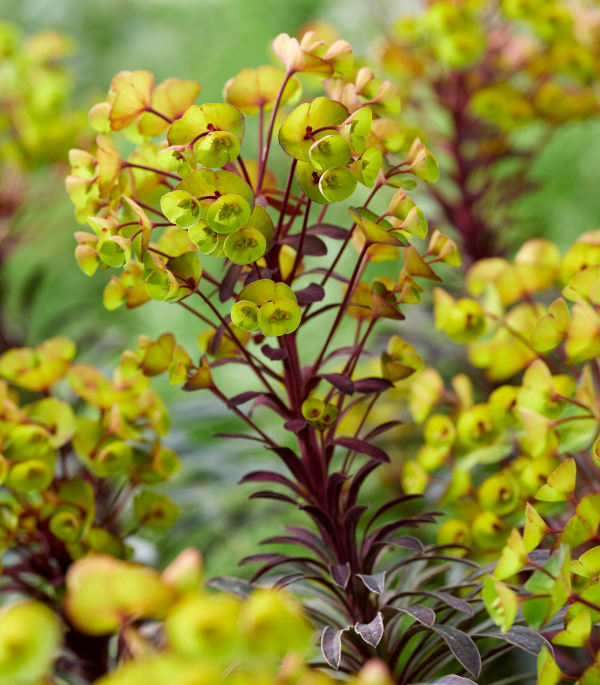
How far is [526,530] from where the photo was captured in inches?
19.1

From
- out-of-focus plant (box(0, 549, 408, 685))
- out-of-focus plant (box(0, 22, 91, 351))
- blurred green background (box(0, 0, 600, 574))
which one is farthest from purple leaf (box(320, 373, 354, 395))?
out-of-focus plant (box(0, 22, 91, 351))

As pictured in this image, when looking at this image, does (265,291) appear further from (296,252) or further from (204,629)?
(204,629)

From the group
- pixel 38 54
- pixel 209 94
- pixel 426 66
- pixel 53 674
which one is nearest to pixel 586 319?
pixel 53 674

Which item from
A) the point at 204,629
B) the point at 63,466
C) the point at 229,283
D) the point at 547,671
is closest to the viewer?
the point at 204,629

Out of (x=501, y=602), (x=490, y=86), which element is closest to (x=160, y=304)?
(x=490, y=86)

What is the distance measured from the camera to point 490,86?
1.01 meters

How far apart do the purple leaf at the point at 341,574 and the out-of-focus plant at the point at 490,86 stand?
25.0 inches

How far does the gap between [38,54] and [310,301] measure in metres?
0.81

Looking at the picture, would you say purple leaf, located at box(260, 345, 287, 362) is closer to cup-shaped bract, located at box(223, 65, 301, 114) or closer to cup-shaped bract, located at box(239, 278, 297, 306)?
cup-shaped bract, located at box(239, 278, 297, 306)

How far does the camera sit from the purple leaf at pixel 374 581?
1.69 feet

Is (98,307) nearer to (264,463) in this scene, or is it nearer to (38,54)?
(38,54)

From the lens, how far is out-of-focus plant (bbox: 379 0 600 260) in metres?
0.99

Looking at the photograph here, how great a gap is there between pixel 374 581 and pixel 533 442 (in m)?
0.16

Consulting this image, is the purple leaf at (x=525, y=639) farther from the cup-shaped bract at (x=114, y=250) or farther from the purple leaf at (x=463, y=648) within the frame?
the cup-shaped bract at (x=114, y=250)
